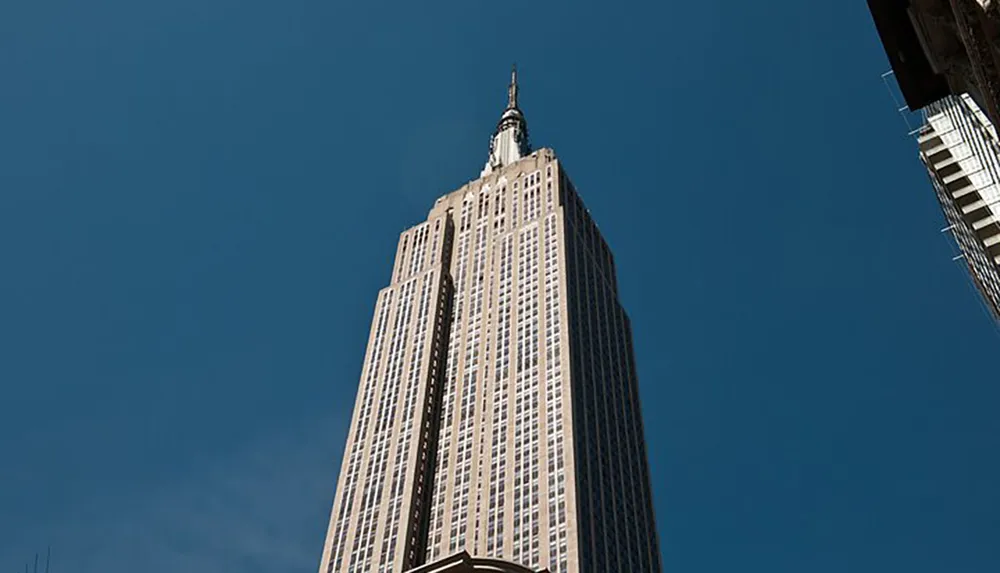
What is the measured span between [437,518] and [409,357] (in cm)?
2978

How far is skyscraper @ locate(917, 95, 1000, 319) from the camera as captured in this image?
47.3m

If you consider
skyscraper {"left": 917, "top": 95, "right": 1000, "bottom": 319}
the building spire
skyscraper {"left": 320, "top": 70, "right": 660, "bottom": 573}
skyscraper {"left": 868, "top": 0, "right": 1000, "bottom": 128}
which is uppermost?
the building spire

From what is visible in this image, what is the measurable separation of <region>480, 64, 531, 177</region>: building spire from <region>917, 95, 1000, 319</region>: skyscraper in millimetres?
122586

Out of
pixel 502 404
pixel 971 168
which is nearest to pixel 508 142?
pixel 502 404

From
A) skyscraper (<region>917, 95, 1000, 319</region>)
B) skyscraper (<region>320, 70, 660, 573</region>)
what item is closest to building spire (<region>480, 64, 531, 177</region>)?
skyscraper (<region>320, 70, 660, 573</region>)

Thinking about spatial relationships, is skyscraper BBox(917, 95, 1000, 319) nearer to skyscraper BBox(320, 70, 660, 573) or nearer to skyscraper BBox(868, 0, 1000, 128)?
skyscraper BBox(868, 0, 1000, 128)

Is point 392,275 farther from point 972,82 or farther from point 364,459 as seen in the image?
point 972,82

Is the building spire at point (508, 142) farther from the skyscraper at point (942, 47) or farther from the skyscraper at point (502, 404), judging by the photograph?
the skyscraper at point (942, 47)

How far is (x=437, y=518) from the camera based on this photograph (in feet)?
378

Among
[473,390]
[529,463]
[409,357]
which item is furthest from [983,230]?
[409,357]

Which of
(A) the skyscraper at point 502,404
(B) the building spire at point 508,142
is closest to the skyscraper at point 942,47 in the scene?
(A) the skyscraper at point 502,404

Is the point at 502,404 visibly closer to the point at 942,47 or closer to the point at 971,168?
the point at 971,168

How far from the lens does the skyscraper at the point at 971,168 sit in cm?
4734

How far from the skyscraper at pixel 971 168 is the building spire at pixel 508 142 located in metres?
123
